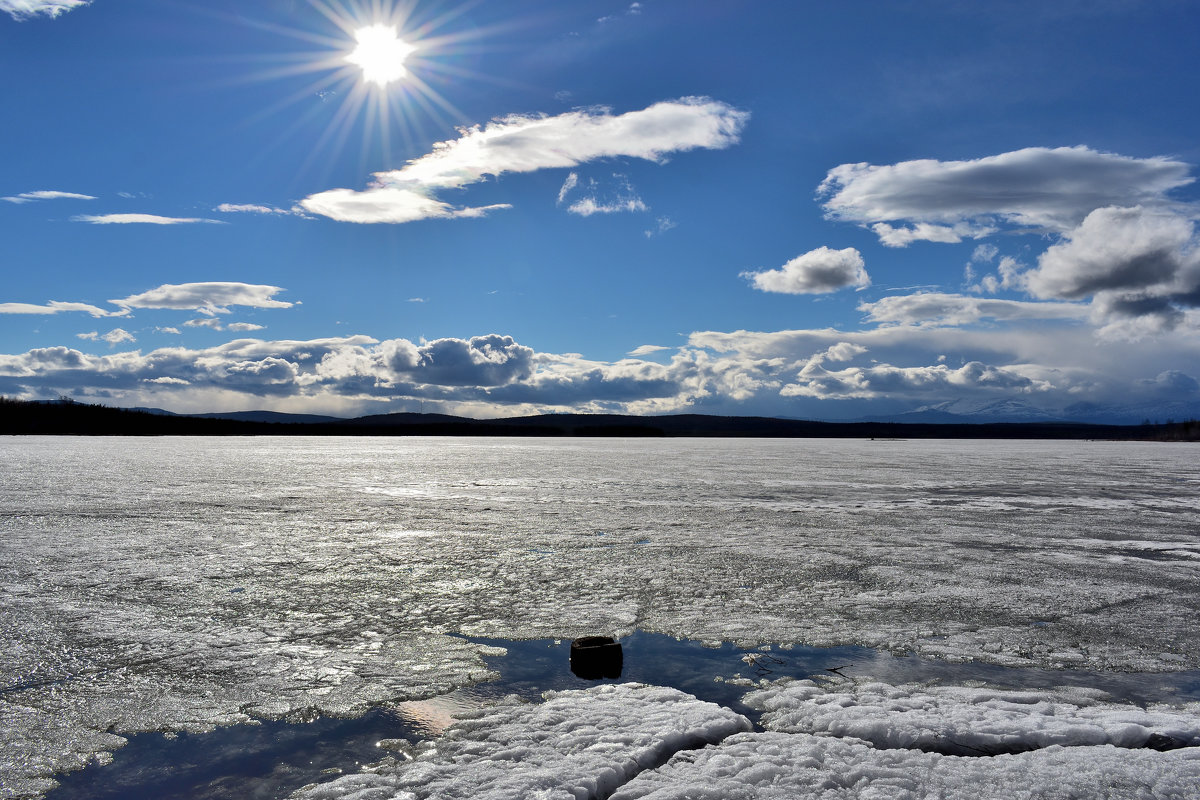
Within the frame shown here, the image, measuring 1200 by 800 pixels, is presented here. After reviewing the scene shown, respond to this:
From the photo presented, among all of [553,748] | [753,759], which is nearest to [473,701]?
[553,748]

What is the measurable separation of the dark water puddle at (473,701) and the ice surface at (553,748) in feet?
0.58

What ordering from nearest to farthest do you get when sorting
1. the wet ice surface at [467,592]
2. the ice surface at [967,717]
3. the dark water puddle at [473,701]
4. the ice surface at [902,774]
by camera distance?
the ice surface at [902,774], the dark water puddle at [473,701], the ice surface at [967,717], the wet ice surface at [467,592]

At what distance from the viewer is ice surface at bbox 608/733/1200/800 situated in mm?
2748

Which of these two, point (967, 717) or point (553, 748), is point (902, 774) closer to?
point (967, 717)

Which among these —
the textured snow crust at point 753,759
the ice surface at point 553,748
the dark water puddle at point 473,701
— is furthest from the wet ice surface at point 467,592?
the textured snow crust at point 753,759

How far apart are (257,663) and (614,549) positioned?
4.35 metres

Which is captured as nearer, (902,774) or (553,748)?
(902,774)

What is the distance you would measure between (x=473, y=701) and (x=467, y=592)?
226 centimetres

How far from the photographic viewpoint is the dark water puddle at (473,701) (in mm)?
2861

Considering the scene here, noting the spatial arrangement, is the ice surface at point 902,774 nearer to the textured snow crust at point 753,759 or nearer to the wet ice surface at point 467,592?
the textured snow crust at point 753,759

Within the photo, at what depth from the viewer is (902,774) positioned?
2.92m

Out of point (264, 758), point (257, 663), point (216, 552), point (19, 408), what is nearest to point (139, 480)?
point (216, 552)

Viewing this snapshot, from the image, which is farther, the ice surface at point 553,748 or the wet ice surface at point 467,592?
the wet ice surface at point 467,592

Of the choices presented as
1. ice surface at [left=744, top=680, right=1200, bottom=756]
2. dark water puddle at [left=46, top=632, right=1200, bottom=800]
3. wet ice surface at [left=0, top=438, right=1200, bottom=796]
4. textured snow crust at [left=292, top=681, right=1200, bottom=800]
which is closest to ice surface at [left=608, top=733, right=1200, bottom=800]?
textured snow crust at [left=292, top=681, right=1200, bottom=800]
